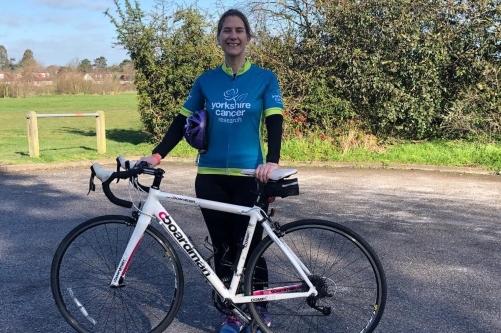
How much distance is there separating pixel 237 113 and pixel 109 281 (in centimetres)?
146

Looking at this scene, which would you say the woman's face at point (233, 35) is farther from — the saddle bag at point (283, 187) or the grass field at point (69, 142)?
the grass field at point (69, 142)

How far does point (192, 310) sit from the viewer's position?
3857mm

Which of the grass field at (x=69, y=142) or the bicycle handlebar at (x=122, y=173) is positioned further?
the grass field at (x=69, y=142)

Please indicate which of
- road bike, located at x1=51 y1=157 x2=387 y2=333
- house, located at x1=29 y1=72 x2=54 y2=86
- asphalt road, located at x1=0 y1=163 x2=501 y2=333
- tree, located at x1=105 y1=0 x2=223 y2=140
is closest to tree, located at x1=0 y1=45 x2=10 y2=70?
house, located at x1=29 y1=72 x2=54 y2=86

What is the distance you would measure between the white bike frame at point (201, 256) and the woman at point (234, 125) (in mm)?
135

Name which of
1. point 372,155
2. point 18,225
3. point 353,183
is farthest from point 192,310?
point 372,155

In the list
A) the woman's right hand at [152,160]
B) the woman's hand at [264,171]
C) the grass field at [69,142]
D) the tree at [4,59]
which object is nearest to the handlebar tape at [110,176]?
the woman's right hand at [152,160]

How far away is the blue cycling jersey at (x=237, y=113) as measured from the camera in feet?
10.4

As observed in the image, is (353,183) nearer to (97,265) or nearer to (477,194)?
(477,194)

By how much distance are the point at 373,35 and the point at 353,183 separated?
4630 millimetres

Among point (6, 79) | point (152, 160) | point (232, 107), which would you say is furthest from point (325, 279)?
point (6, 79)

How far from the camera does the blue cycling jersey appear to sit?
10.4 ft

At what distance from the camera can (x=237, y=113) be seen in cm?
316

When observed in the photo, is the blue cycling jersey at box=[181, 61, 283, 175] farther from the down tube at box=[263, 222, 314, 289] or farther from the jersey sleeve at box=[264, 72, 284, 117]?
the down tube at box=[263, 222, 314, 289]
